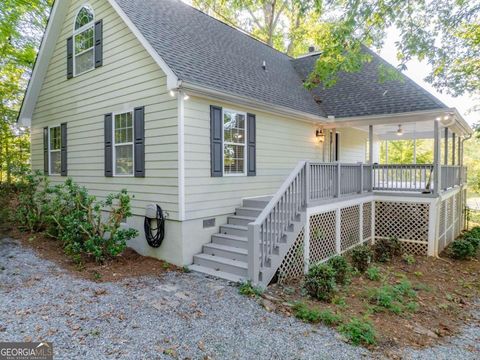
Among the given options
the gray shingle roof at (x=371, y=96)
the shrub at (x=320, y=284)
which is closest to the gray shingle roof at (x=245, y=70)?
the gray shingle roof at (x=371, y=96)

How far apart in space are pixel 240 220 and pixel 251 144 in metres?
1.94

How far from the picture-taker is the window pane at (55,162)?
9680 millimetres

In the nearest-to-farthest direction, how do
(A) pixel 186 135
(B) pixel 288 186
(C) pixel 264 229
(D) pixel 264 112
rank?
(C) pixel 264 229 < (B) pixel 288 186 < (A) pixel 186 135 < (D) pixel 264 112

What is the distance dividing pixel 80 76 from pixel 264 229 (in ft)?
22.6

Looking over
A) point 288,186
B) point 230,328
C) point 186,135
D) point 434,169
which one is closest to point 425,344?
point 230,328

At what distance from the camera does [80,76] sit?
8.52 metres

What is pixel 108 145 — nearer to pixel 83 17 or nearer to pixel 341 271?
pixel 83 17

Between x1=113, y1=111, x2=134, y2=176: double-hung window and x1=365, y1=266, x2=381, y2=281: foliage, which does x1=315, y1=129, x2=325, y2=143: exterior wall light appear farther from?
x1=113, y1=111, x2=134, y2=176: double-hung window

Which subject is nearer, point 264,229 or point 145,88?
point 264,229

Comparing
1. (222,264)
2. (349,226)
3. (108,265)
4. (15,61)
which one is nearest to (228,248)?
(222,264)

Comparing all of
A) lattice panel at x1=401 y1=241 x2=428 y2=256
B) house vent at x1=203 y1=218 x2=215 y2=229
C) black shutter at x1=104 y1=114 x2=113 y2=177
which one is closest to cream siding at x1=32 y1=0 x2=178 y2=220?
black shutter at x1=104 y1=114 x2=113 y2=177

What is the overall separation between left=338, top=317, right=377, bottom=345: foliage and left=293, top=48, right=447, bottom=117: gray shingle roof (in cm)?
664

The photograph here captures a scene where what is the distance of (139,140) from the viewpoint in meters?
6.84

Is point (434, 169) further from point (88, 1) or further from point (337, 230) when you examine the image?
point (88, 1)
